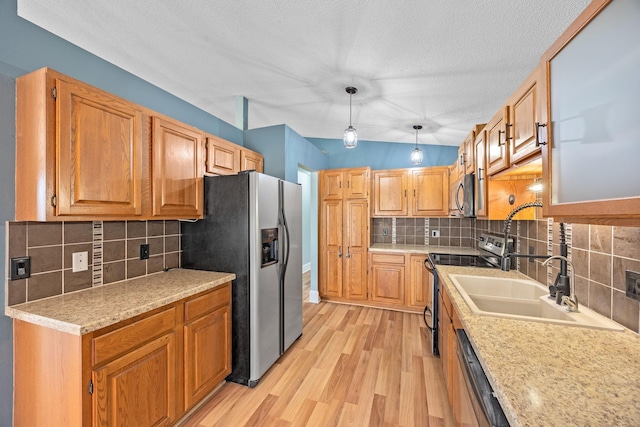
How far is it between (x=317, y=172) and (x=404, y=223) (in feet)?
5.40

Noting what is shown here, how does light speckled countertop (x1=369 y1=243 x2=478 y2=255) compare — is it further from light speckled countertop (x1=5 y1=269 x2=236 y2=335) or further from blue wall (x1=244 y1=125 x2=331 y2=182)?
light speckled countertop (x1=5 y1=269 x2=236 y2=335)

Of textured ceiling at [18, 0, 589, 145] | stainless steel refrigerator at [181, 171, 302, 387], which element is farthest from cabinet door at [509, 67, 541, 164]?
stainless steel refrigerator at [181, 171, 302, 387]

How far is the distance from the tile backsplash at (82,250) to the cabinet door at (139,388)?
0.68m

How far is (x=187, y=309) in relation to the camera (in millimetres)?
1688

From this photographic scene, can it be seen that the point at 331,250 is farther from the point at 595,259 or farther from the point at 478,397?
the point at 478,397

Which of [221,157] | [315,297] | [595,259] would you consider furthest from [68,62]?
[315,297]

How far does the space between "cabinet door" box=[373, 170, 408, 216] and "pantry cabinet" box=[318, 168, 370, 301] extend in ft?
0.95

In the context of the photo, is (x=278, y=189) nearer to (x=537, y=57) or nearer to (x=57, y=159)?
(x=57, y=159)

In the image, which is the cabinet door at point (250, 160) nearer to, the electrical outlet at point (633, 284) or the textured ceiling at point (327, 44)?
the textured ceiling at point (327, 44)

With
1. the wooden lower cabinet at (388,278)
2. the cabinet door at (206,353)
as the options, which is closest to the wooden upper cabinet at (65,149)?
the cabinet door at (206,353)

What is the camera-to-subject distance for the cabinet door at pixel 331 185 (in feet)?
13.0

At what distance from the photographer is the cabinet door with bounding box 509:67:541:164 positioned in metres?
1.17

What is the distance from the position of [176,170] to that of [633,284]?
2.60 metres

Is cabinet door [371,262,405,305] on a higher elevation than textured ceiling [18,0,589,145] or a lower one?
lower
